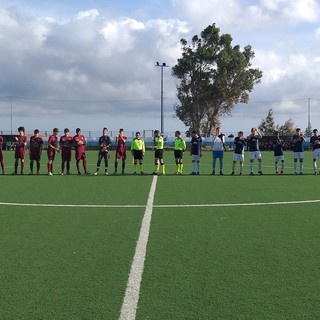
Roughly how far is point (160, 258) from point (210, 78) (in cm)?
5995

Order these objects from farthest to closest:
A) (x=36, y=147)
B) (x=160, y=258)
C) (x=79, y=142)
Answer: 1. (x=36, y=147)
2. (x=79, y=142)
3. (x=160, y=258)

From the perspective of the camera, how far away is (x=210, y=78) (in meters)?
64.1

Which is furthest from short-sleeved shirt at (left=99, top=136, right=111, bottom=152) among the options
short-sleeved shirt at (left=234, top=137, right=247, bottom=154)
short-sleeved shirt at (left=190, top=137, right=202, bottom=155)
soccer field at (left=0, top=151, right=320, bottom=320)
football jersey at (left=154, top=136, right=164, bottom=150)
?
soccer field at (left=0, top=151, right=320, bottom=320)

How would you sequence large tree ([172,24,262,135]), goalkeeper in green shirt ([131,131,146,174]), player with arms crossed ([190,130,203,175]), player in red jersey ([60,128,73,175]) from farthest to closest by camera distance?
large tree ([172,24,262,135])
goalkeeper in green shirt ([131,131,146,174])
player with arms crossed ([190,130,203,175])
player in red jersey ([60,128,73,175])

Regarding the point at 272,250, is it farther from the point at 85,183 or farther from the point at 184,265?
the point at 85,183

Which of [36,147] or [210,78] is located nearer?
[36,147]

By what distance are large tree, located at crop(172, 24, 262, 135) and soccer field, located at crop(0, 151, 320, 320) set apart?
53.1 meters

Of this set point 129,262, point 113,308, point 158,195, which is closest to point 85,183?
point 158,195

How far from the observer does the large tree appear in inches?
Result: 2500

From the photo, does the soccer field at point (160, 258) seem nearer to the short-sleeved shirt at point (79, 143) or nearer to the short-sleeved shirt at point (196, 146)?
the short-sleeved shirt at point (79, 143)

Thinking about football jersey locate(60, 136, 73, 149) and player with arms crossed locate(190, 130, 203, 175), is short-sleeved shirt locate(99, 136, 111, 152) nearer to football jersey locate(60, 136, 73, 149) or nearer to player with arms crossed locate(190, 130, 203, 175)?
football jersey locate(60, 136, 73, 149)

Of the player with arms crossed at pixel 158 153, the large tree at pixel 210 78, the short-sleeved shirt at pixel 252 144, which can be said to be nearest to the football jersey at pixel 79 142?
the player with arms crossed at pixel 158 153

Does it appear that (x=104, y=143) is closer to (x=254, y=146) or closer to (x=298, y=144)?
(x=254, y=146)

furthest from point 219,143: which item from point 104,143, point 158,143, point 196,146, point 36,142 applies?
point 36,142
